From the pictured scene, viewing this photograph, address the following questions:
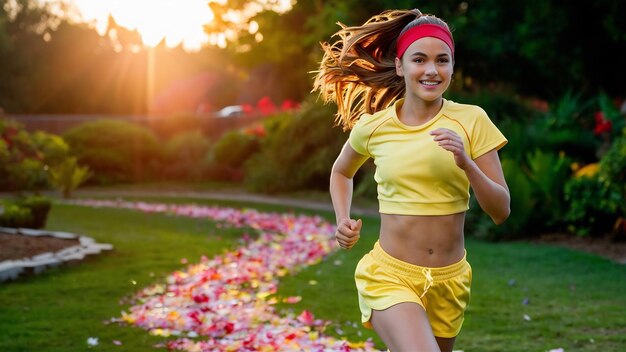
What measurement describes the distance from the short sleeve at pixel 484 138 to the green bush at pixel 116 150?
66.5ft

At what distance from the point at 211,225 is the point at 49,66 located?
28.3 metres

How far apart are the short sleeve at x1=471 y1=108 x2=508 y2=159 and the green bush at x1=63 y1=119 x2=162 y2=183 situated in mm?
20281

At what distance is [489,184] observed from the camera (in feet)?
11.2

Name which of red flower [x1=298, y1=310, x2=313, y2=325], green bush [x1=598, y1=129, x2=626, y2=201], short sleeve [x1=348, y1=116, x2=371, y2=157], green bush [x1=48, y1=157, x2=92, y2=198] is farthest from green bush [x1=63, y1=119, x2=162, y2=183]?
short sleeve [x1=348, y1=116, x2=371, y2=157]

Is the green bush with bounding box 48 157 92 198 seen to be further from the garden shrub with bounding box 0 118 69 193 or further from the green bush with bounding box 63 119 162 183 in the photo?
the green bush with bounding box 63 119 162 183

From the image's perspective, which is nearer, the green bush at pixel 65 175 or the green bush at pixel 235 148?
the green bush at pixel 65 175

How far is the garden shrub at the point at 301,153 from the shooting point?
61.5 feet

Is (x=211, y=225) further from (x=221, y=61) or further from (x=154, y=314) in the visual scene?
(x=221, y=61)

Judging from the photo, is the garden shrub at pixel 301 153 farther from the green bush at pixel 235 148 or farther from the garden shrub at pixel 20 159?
the garden shrub at pixel 20 159

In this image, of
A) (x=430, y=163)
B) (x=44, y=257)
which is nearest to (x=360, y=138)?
(x=430, y=163)

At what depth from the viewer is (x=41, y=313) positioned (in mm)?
7031

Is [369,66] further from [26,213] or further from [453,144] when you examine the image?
[26,213]

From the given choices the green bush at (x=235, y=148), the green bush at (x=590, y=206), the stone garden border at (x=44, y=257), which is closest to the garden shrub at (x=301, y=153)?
the green bush at (x=235, y=148)

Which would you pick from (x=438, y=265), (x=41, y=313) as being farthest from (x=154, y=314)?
(x=438, y=265)
